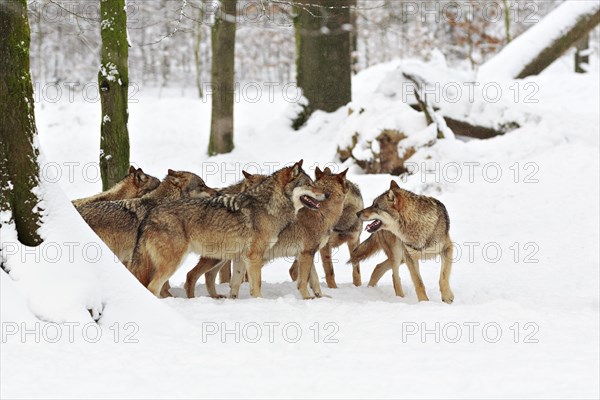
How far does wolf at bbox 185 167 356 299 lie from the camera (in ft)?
27.8

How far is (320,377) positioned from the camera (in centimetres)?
546

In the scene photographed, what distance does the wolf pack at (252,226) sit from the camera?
26.0 ft

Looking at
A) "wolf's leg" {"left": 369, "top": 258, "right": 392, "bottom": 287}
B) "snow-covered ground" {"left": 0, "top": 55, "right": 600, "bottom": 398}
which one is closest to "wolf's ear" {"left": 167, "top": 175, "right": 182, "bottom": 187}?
"snow-covered ground" {"left": 0, "top": 55, "right": 600, "bottom": 398}

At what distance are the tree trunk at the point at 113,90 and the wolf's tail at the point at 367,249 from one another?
11.5 feet

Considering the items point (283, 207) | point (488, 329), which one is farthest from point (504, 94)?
point (488, 329)

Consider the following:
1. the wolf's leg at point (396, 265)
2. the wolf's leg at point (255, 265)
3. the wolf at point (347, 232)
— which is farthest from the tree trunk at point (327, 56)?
the wolf's leg at point (255, 265)

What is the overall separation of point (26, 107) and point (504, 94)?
43.3 feet

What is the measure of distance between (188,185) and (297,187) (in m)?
1.52

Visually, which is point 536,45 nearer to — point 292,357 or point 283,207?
point 283,207

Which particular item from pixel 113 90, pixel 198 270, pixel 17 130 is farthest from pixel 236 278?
pixel 113 90

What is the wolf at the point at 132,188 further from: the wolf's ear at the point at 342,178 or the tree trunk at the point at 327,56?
the tree trunk at the point at 327,56

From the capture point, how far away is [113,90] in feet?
33.7

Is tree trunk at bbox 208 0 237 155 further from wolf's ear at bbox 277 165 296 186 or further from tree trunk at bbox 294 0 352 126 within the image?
wolf's ear at bbox 277 165 296 186

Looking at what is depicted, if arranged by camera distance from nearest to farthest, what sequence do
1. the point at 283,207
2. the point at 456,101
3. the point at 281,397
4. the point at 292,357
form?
the point at 281,397 < the point at 292,357 < the point at 283,207 < the point at 456,101
